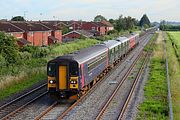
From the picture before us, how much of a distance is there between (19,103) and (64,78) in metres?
2.93

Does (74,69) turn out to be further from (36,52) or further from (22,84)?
(36,52)

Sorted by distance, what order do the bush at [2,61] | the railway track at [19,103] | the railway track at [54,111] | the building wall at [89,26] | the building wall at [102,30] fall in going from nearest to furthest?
the railway track at [54,111]
the railway track at [19,103]
the bush at [2,61]
the building wall at [102,30]
the building wall at [89,26]

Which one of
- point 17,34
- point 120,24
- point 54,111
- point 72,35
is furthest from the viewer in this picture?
point 120,24

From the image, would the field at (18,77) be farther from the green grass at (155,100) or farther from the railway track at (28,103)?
the green grass at (155,100)

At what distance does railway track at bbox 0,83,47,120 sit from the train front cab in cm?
184

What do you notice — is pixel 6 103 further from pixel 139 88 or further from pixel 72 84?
pixel 139 88

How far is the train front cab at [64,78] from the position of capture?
20094 mm

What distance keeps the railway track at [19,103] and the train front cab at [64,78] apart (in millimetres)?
1842

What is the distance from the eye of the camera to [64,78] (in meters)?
20.2

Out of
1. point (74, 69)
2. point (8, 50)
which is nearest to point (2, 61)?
point (8, 50)

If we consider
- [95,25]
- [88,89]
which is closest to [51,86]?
[88,89]

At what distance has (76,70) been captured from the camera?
20.2 meters

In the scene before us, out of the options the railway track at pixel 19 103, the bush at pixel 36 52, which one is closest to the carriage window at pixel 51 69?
the railway track at pixel 19 103

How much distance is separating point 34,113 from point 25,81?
999 cm
